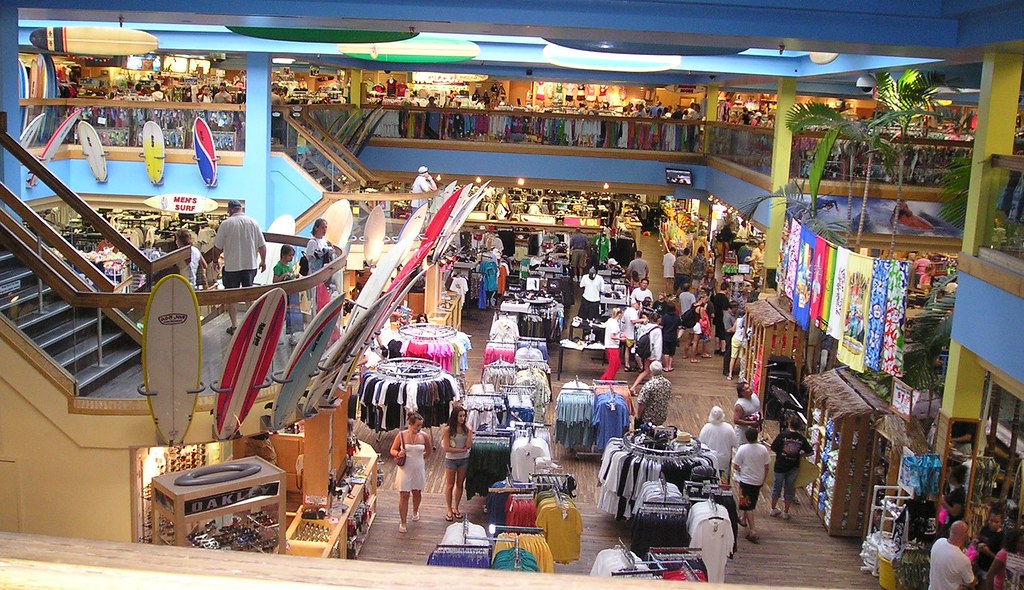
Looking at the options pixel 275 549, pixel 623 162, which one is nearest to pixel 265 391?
pixel 275 549

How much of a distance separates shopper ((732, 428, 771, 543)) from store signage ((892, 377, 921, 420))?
1410 millimetres

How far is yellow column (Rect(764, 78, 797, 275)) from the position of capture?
709 inches

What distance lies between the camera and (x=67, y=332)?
7.28 meters

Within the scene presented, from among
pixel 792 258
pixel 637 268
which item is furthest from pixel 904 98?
pixel 637 268

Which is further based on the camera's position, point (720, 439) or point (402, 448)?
point (720, 439)

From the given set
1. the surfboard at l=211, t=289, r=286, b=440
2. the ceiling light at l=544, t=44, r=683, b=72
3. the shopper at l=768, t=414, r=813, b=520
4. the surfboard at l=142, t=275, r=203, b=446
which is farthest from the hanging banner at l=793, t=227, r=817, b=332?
the surfboard at l=142, t=275, r=203, b=446

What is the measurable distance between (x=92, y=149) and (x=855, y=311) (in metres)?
13.2

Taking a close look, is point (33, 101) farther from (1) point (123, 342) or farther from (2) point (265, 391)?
(2) point (265, 391)

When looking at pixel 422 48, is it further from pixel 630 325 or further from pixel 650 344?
pixel 650 344

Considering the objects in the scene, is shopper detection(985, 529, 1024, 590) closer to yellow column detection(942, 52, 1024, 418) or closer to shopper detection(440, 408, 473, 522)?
yellow column detection(942, 52, 1024, 418)

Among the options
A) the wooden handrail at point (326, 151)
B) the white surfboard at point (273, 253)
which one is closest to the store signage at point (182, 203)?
the wooden handrail at point (326, 151)

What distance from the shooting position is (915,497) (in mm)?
9742

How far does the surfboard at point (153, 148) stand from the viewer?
17750 mm

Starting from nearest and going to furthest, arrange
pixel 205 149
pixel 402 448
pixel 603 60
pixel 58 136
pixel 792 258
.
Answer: pixel 402 448, pixel 792 258, pixel 603 60, pixel 58 136, pixel 205 149
